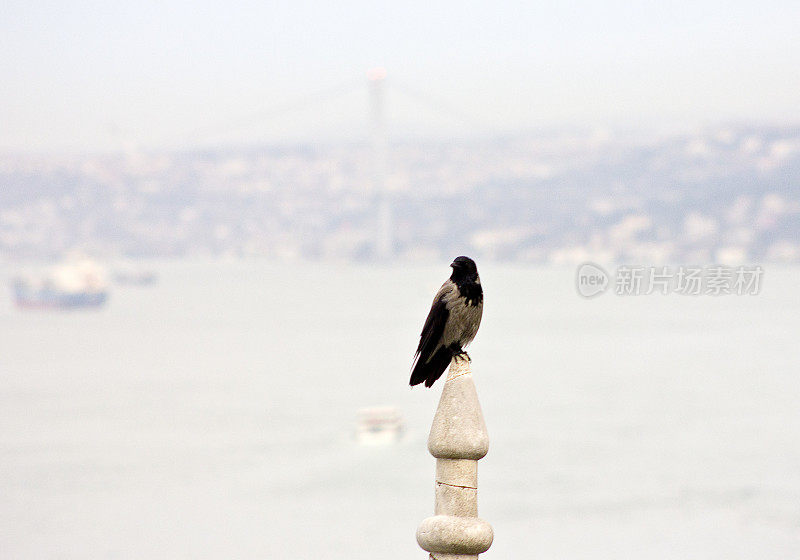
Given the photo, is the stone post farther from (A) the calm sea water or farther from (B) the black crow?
(A) the calm sea water

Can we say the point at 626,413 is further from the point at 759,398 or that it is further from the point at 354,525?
the point at 354,525

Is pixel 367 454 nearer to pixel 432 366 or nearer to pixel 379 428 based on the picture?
pixel 379 428

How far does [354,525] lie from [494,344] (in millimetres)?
87133

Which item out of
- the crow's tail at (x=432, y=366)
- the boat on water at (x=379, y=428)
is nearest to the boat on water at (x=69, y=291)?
the boat on water at (x=379, y=428)

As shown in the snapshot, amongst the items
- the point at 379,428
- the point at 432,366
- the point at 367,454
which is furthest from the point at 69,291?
the point at 432,366

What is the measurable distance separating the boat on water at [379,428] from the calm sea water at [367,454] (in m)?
0.83

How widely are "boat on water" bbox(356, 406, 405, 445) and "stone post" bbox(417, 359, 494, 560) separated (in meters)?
73.4

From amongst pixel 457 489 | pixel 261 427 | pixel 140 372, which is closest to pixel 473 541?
pixel 457 489

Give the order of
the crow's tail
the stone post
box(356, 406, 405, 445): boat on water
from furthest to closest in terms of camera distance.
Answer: box(356, 406, 405, 445): boat on water, the crow's tail, the stone post

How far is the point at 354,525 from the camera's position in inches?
2320

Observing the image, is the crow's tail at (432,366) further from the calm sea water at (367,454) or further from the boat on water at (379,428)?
the boat on water at (379,428)

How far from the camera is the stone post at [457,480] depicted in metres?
6.20

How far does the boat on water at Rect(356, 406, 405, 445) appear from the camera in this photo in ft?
262

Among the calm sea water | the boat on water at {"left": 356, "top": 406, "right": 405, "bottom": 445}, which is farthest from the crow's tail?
the boat on water at {"left": 356, "top": 406, "right": 405, "bottom": 445}
